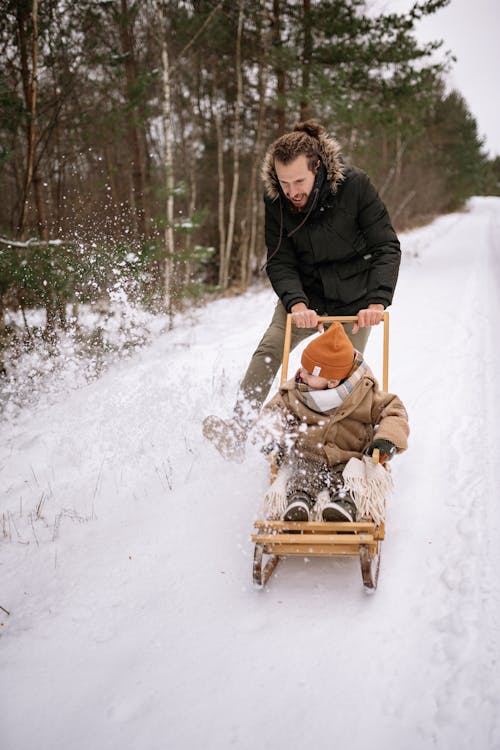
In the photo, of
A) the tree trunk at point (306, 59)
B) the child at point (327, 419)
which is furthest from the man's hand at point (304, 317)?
the tree trunk at point (306, 59)

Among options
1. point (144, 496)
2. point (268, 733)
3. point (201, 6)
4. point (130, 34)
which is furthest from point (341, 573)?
point (201, 6)

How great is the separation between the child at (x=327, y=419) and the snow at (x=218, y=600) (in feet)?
1.56

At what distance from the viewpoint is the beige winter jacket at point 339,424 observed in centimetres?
289

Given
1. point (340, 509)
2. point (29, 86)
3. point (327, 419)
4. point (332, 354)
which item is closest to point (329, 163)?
point (332, 354)

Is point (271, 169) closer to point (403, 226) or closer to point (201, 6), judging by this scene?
point (201, 6)

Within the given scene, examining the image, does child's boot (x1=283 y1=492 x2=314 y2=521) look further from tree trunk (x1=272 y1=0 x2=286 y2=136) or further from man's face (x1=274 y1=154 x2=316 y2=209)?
tree trunk (x1=272 y1=0 x2=286 y2=136)

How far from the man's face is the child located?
825 mm

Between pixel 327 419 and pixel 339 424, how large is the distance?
8cm

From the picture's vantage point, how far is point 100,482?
3.68 m

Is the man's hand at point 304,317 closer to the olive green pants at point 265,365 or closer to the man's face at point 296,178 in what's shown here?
the olive green pants at point 265,365

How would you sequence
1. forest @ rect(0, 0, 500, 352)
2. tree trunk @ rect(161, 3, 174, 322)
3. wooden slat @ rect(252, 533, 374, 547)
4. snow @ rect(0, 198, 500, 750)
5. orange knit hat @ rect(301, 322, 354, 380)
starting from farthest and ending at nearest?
tree trunk @ rect(161, 3, 174, 322) → forest @ rect(0, 0, 500, 352) → orange knit hat @ rect(301, 322, 354, 380) → wooden slat @ rect(252, 533, 374, 547) → snow @ rect(0, 198, 500, 750)

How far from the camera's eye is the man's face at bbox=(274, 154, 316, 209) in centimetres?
280

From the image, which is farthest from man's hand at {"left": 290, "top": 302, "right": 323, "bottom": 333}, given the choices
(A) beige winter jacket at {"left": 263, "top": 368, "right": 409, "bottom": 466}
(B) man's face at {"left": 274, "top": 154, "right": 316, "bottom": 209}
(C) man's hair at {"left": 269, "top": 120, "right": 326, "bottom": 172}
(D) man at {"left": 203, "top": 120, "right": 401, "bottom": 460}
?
(C) man's hair at {"left": 269, "top": 120, "right": 326, "bottom": 172}

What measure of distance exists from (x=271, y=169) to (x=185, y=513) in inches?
91.1
